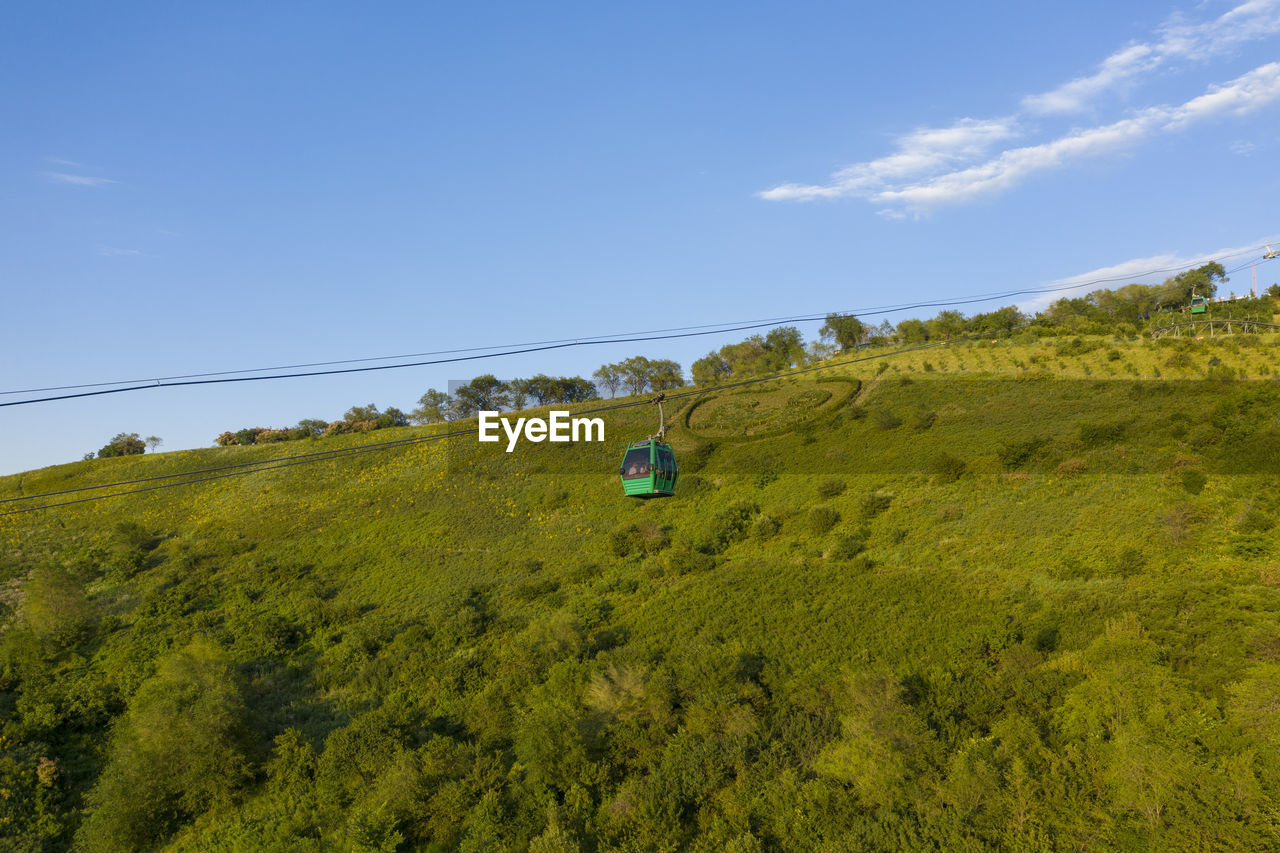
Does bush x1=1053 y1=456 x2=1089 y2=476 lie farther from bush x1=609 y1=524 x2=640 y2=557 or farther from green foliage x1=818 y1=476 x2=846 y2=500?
bush x1=609 y1=524 x2=640 y2=557

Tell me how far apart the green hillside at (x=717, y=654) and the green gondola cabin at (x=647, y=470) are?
1349 cm

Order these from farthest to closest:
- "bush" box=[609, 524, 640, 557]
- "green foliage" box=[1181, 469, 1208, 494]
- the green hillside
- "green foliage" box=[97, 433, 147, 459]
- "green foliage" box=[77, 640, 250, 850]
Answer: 1. "green foliage" box=[97, 433, 147, 459]
2. "bush" box=[609, 524, 640, 557]
3. "green foliage" box=[1181, 469, 1208, 494]
4. "green foliage" box=[77, 640, 250, 850]
5. the green hillside

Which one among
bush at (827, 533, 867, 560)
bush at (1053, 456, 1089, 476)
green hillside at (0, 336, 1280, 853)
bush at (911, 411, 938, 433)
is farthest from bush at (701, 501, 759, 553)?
bush at (1053, 456, 1089, 476)

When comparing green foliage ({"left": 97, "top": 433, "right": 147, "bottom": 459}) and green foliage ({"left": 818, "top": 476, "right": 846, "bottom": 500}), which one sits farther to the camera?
green foliage ({"left": 97, "top": 433, "right": 147, "bottom": 459})

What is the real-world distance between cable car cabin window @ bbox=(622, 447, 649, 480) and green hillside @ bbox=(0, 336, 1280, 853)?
557 inches

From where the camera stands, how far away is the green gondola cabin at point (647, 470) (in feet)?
87.0

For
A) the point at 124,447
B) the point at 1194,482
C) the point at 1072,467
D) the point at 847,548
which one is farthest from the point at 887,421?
the point at 124,447

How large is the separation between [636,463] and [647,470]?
25.1 inches

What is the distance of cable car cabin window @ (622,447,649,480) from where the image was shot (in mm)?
26666

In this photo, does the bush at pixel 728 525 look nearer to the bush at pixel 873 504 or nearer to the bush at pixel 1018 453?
the bush at pixel 873 504

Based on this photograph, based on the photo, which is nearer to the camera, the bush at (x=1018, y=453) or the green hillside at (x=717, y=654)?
the green hillside at (x=717, y=654)

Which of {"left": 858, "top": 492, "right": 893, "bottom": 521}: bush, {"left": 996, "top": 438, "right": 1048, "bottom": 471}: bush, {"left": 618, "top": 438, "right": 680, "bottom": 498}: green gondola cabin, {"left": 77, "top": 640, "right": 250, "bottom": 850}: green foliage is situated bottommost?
{"left": 77, "top": 640, "right": 250, "bottom": 850}: green foliage

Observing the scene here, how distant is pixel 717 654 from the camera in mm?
39625

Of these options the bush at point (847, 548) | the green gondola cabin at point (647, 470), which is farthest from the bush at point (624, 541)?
the green gondola cabin at point (647, 470)
